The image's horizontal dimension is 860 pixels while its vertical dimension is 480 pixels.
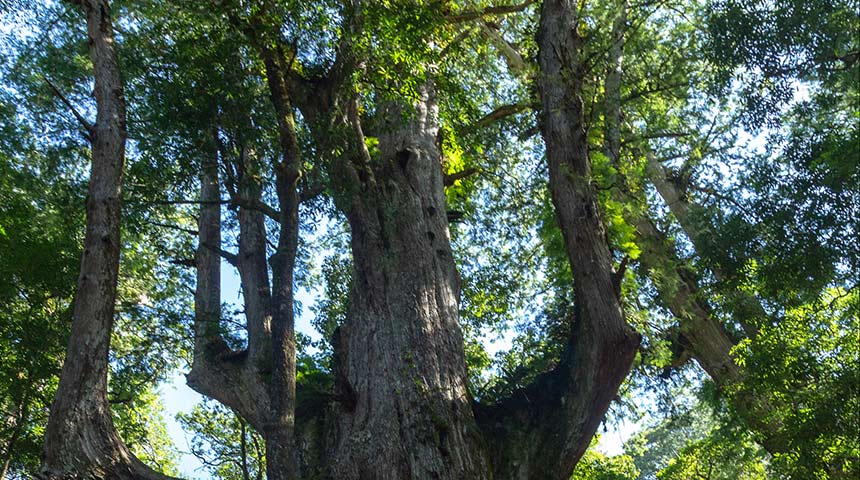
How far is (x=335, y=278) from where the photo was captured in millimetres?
14250

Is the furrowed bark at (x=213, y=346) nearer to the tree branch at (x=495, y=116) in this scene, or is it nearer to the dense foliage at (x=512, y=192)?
the dense foliage at (x=512, y=192)

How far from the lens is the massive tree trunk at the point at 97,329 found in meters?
6.11

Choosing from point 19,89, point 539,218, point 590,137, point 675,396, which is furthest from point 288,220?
point 675,396

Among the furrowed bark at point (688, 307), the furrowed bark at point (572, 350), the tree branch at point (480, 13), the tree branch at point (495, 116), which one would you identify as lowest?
the furrowed bark at point (572, 350)

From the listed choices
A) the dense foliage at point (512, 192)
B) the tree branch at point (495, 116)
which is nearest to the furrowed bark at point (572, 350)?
the dense foliage at point (512, 192)

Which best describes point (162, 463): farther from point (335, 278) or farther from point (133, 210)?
point (133, 210)

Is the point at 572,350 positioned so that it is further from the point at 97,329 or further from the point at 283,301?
the point at 97,329

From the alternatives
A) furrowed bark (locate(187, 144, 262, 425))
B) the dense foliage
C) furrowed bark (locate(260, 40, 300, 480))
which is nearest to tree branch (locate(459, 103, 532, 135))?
the dense foliage

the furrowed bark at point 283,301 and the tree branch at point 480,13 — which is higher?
the tree branch at point 480,13

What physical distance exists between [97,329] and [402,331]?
Result: 2.87m

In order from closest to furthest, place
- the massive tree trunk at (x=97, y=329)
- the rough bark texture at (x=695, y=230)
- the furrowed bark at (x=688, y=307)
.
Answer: the massive tree trunk at (x=97, y=329), the rough bark texture at (x=695, y=230), the furrowed bark at (x=688, y=307)

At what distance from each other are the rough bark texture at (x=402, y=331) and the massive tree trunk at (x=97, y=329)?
2.08 m

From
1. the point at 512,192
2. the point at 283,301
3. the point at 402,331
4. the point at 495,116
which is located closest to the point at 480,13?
the point at 495,116

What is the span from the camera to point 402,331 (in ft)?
25.6
